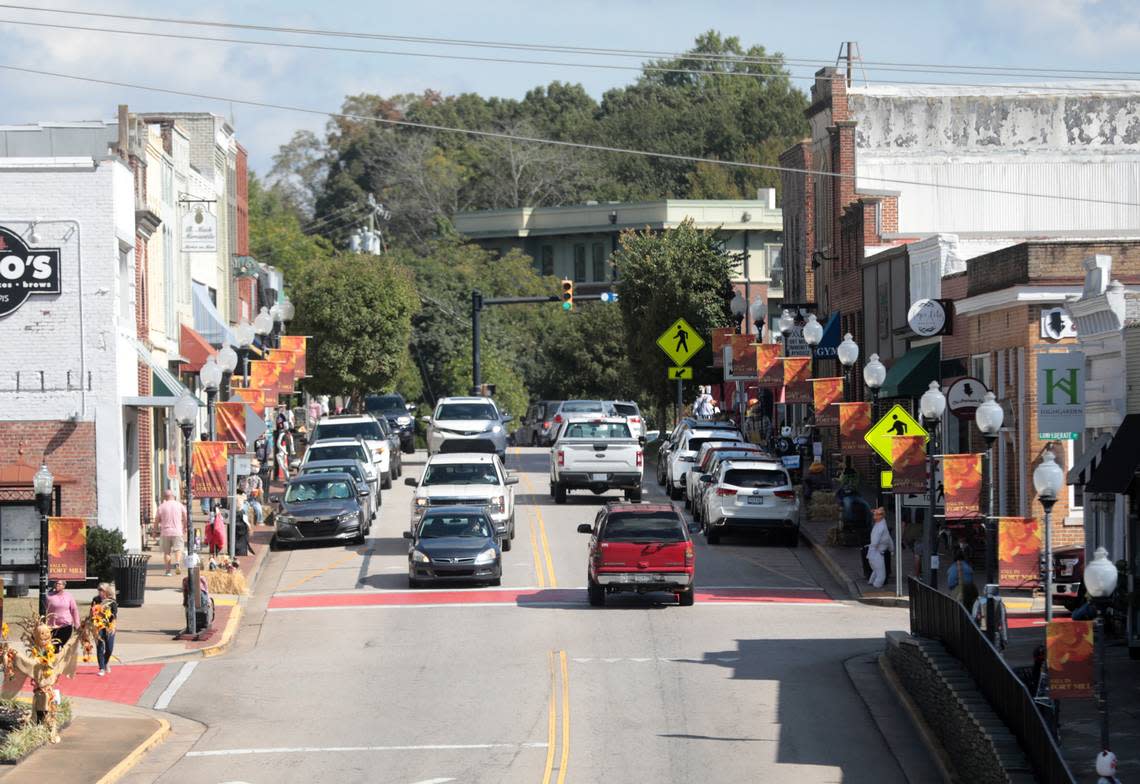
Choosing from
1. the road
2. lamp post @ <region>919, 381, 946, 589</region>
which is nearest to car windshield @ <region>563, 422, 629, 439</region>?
the road

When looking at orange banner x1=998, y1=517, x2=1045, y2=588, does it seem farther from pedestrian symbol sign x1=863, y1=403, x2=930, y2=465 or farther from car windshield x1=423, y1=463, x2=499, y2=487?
car windshield x1=423, y1=463, x2=499, y2=487

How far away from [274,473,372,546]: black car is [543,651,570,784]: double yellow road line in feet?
44.4

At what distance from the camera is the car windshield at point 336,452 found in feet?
151

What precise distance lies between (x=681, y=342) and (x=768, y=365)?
14509 millimetres

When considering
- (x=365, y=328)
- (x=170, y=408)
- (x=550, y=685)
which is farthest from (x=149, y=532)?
(x=365, y=328)

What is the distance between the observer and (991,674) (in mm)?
19656

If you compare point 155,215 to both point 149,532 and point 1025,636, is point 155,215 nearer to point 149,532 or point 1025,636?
point 149,532

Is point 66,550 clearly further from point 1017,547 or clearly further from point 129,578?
point 1017,547

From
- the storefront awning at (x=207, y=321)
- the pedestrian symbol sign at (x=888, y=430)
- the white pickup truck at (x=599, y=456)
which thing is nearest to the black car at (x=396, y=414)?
the storefront awning at (x=207, y=321)

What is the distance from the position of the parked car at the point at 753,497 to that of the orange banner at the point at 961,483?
35.4ft

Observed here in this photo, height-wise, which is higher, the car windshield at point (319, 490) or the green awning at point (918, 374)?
the green awning at point (918, 374)

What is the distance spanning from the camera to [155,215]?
43.1 m

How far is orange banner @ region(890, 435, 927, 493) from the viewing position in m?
31.8

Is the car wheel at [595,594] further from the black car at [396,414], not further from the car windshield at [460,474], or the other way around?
the black car at [396,414]
